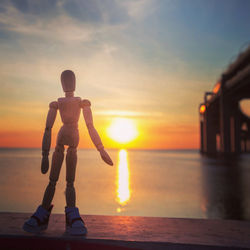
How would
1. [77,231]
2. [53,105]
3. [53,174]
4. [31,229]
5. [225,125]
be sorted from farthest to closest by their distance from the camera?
[225,125]
[53,105]
[53,174]
[31,229]
[77,231]

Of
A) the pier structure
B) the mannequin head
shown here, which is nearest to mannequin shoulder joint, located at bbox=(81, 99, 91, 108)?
the mannequin head

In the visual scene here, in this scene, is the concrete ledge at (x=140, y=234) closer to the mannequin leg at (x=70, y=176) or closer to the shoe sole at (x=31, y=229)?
the shoe sole at (x=31, y=229)

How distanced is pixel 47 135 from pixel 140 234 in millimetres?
1959

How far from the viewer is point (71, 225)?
11.8ft

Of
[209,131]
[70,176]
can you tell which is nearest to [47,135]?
[70,176]

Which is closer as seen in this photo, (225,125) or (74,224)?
(74,224)

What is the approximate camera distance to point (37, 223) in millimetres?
3652

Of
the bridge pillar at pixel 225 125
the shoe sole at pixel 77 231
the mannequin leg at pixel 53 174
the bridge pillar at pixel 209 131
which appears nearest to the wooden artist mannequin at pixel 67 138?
the mannequin leg at pixel 53 174

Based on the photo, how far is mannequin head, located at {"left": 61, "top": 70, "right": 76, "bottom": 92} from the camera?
13.8 ft

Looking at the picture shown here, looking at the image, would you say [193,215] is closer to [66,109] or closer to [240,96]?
[66,109]

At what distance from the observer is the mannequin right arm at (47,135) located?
396 centimetres

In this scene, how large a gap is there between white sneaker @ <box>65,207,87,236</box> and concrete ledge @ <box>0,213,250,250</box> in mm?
99

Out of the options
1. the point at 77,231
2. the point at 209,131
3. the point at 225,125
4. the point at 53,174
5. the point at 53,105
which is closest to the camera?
the point at 77,231

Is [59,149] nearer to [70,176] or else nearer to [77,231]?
[70,176]
